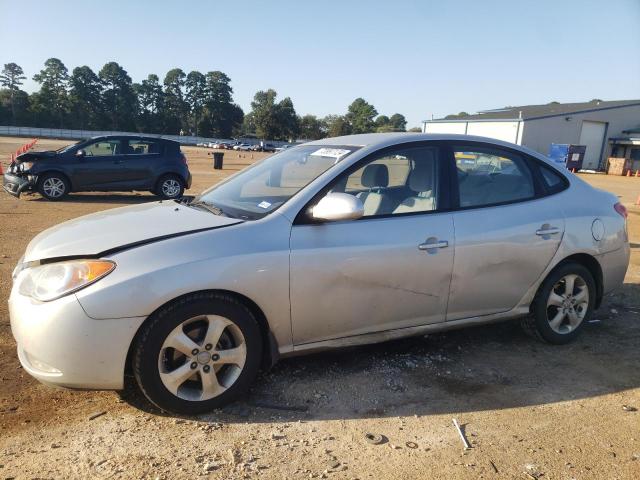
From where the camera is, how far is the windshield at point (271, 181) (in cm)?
333

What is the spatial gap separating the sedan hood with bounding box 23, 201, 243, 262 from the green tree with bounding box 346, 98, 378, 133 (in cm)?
11333

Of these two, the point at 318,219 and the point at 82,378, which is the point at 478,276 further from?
the point at 82,378

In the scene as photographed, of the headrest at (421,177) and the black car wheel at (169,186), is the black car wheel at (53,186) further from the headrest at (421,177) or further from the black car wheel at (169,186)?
the headrest at (421,177)

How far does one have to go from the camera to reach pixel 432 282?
345 centimetres

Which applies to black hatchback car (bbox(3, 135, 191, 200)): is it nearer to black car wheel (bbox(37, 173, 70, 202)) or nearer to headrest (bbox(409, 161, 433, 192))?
black car wheel (bbox(37, 173, 70, 202))

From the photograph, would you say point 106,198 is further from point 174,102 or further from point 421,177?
point 174,102

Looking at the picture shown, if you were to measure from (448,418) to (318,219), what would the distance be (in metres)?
1.43

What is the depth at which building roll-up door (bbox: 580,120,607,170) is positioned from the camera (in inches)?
2000

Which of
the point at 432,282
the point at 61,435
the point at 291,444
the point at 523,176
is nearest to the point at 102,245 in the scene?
the point at 61,435

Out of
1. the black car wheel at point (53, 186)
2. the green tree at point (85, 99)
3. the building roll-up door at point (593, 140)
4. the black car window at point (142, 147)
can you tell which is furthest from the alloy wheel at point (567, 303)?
the green tree at point (85, 99)

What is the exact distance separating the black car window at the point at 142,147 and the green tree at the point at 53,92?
98329 mm

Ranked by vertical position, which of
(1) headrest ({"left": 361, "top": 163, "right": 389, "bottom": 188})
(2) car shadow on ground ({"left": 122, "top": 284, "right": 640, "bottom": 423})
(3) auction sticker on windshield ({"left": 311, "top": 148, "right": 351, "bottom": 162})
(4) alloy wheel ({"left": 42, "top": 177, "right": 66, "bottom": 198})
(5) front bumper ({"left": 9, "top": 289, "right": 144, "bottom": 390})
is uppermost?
(3) auction sticker on windshield ({"left": 311, "top": 148, "right": 351, "bottom": 162})

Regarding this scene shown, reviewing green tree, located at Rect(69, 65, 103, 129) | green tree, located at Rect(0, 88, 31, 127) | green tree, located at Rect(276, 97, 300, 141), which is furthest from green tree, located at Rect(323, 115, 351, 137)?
green tree, located at Rect(0, 88, 31, 127)

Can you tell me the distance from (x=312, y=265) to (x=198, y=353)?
83 centimetres
